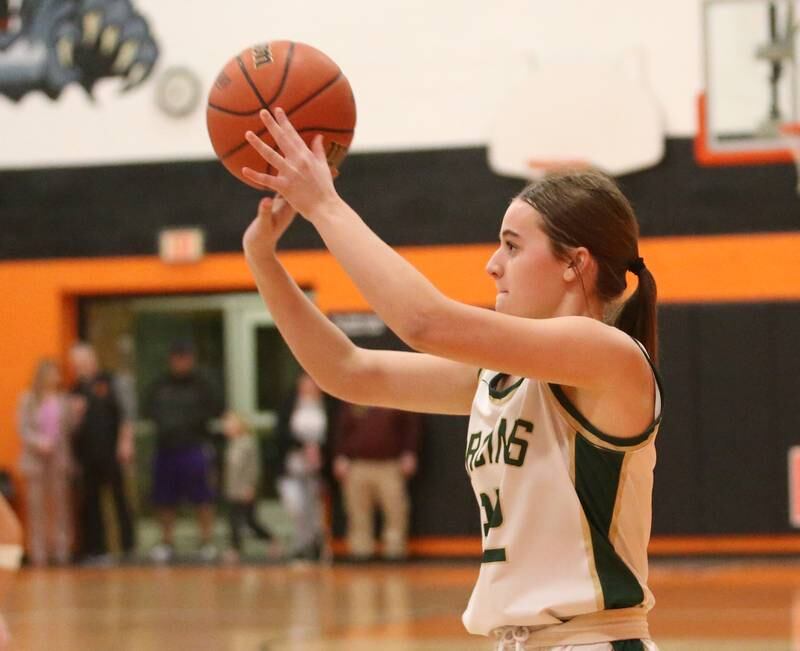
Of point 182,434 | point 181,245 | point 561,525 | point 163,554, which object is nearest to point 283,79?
point 561,525

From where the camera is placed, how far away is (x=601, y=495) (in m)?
2.42

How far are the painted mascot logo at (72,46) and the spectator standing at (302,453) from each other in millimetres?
3763

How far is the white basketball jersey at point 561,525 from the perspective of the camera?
2.37 m

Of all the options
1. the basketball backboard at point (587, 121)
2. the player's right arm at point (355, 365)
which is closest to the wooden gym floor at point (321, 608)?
the basketball backboard at point (587, 121)

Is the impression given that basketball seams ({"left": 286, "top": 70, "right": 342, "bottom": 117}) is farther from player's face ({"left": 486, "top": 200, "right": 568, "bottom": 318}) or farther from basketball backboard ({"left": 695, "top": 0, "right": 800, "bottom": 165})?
basketball backboard ({"left": 695, "top": 0, "right": 800, "bottom": 165})

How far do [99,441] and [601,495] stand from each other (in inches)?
405

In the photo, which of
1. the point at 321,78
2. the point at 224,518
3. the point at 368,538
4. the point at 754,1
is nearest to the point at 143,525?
the point at 224,518

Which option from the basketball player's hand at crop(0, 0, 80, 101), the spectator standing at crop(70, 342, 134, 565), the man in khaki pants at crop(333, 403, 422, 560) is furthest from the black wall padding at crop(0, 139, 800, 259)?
the man in khaki pants at crop(333, 403, 422, 560)

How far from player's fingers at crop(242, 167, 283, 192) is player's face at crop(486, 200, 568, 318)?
1.41 feet

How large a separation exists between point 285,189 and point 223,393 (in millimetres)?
10836

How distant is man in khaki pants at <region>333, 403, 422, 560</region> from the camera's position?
38.0 ft

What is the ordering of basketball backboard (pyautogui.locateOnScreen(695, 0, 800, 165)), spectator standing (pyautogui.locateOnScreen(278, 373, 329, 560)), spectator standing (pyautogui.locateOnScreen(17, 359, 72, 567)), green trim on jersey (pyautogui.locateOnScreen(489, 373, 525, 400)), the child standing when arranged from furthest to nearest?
spectator standing (pyautogui.locateOnScreen(17, 359, 72, 567)) < the child standing < spectator standing (pyautogui.locateOnScreen(278, 373, 329, 560)) < basketball backboard (pyautogui.locateOnScreen(695, 0, 800, 165)) < green trim on jersey (pyautogui.locateOnScreen(489, 373, 525, 400))

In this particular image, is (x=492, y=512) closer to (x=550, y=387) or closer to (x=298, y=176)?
(x=550, y=387)

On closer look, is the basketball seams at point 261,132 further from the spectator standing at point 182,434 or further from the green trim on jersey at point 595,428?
the spectator standing at point 182,434
